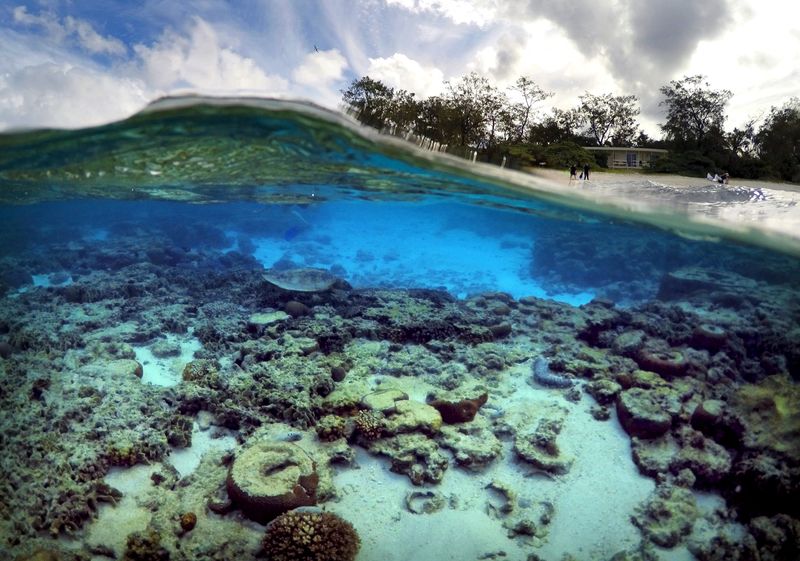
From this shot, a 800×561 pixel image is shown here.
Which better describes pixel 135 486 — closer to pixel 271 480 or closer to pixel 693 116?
pixel 271 480

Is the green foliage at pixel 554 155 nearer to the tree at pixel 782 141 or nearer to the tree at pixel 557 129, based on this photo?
the tree at pixel 557 129

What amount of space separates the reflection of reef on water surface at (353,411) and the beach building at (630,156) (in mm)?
5387

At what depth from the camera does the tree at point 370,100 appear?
351 inches

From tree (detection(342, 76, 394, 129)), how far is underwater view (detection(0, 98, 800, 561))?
1.36 feet

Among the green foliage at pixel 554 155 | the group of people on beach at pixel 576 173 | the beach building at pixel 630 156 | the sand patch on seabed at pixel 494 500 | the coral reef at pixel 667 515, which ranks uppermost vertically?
the beach building at pixel 630 156

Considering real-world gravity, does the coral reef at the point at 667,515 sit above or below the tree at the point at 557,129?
below

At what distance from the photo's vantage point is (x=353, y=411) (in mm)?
8734

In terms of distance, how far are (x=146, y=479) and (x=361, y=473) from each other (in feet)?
11.8

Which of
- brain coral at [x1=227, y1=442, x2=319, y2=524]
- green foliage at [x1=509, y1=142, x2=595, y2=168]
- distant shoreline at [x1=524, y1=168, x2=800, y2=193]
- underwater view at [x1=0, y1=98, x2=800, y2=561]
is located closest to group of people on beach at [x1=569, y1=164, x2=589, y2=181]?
distant shoreline at [x1=524, y1=168, x2=800, y2=193]

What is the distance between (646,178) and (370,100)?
9.63 meters

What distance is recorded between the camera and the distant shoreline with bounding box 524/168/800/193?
1198 cm

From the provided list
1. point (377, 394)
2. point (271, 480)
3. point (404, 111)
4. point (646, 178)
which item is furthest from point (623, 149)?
point (271, 480)

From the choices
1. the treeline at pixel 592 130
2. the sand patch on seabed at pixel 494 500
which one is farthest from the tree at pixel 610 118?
the sand patch on seabed at pixel 494 500

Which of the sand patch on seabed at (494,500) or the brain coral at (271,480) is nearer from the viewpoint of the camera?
the brain coral at (271,480)
